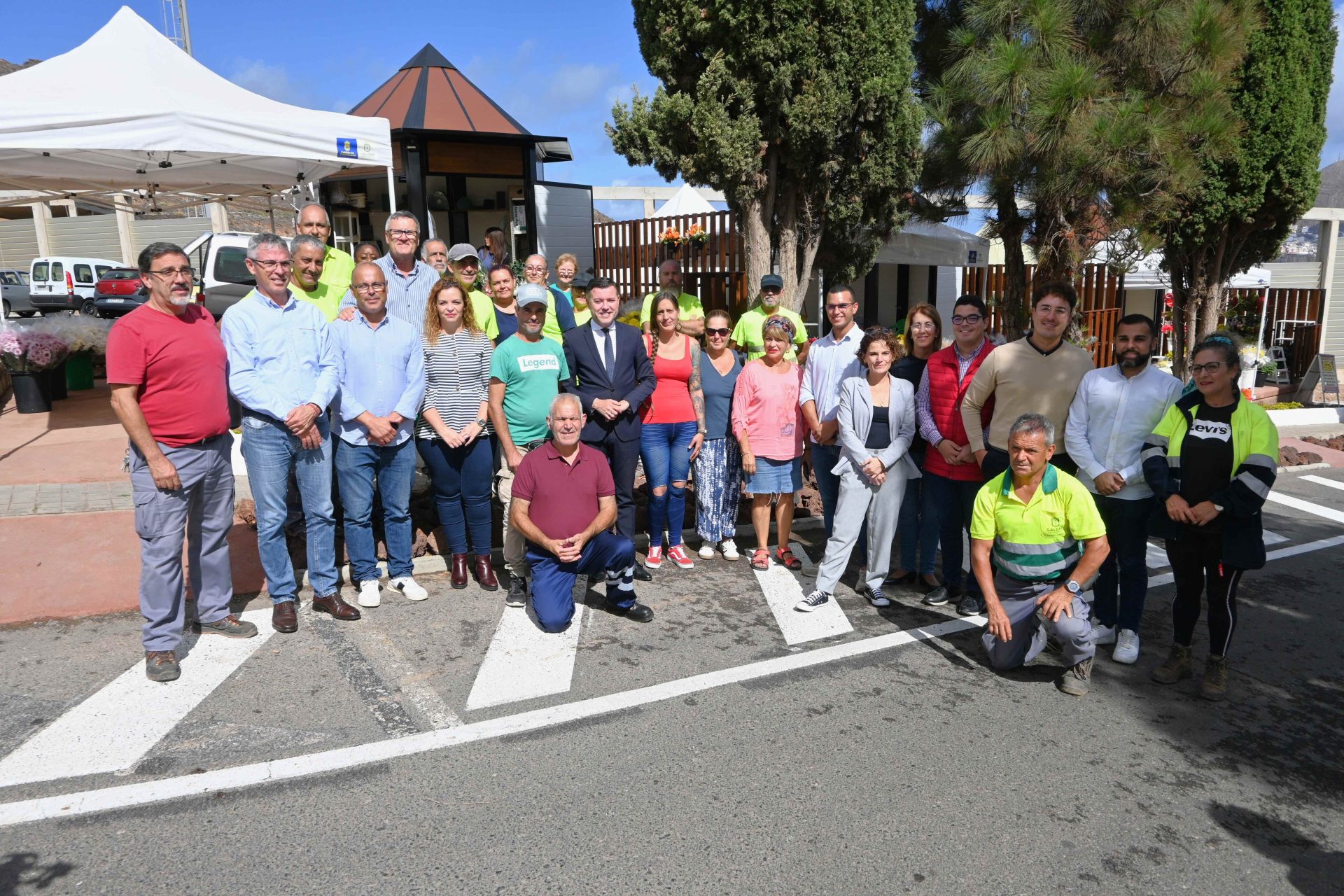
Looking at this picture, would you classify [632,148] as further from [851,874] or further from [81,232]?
[81,232]

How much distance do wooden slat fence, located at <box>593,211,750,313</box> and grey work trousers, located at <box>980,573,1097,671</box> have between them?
297 inches

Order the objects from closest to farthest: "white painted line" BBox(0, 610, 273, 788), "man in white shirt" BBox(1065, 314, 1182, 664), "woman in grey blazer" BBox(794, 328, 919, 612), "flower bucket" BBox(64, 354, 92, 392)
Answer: "white painted line" BBox(0, 610, 273, 788)
"man in white shirt" BBox(1065, 314, 1182, 664)
"woman in grey blazer" BBox(794, 328, 919, 612)
"flower bucket" BBox(64, 354, 92, 392)

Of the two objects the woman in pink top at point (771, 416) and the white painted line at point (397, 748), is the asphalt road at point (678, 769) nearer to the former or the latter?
the white painted line at point (397, 748)

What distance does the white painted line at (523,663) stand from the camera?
13.5 feet

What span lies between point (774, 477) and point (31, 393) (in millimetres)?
9122

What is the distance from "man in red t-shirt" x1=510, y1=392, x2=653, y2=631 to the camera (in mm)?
4859

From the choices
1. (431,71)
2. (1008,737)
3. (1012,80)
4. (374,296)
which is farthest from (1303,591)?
(431,71)

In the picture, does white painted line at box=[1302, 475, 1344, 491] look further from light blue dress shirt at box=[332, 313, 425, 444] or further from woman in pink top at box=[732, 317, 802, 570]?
light blue dress shirt at box=[332, 313, 425, 444]

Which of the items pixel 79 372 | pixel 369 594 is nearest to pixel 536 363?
pixel 369 594

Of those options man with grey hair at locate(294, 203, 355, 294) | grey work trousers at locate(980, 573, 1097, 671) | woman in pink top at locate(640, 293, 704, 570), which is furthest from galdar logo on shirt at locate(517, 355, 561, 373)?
grey work trousers at locate(980, 573, 1097, 671)

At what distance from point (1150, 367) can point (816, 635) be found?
7.42ft

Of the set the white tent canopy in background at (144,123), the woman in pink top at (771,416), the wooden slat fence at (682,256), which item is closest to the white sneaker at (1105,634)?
the woman in pink top at (771,416)

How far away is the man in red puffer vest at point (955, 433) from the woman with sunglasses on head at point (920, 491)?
0.08 metres

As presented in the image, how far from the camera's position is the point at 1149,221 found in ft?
31.8
